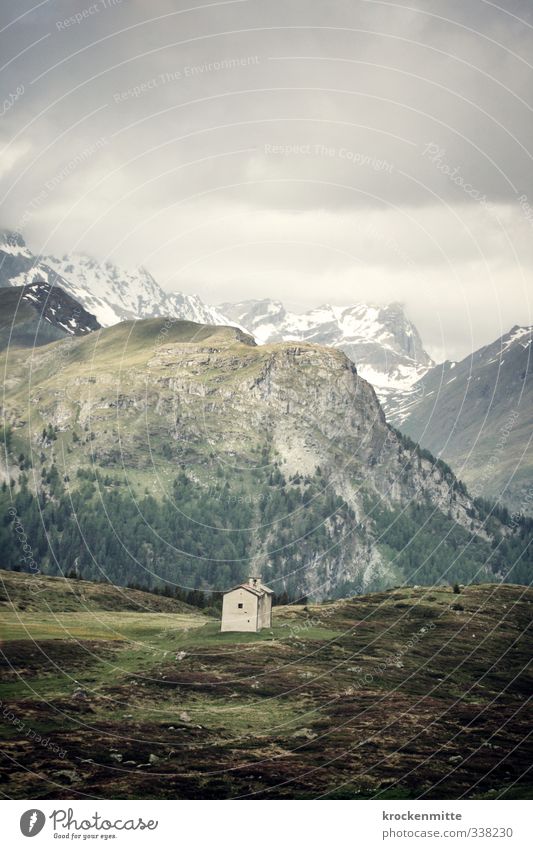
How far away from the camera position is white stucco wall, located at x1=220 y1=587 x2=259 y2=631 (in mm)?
165500

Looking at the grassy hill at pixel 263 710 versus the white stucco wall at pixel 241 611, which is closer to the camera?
the grassy hill at pixel 263 710

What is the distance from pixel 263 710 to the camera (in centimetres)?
12194

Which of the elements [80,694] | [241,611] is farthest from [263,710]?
[241,611]

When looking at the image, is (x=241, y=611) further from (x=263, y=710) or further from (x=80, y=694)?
(x=80, y=694)

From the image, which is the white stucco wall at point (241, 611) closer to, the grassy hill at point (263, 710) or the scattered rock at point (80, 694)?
the grassy hill at point (263, 710)

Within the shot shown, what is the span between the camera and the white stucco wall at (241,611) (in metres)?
166

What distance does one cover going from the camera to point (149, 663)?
139875 mm

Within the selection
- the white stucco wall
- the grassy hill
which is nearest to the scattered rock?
the grassy hill

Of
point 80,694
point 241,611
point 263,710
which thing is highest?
point 241,611

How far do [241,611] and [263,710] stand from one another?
146 feet

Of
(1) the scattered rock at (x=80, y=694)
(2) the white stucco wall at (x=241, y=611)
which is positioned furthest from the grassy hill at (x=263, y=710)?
(2) the white stucco wall at (x=241, y=611)

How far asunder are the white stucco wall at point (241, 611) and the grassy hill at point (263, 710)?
380 centimetres
